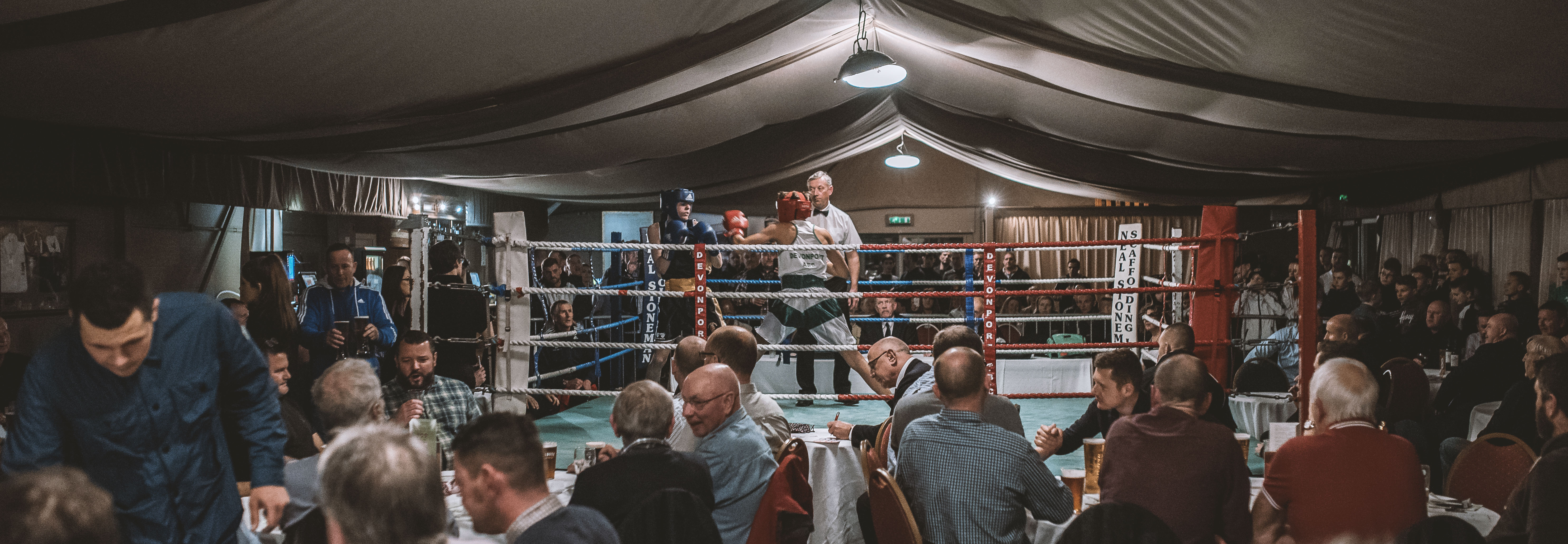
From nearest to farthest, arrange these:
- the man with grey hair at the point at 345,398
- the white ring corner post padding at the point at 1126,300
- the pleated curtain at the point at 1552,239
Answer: the man with grey hair at the point at 345,398 → the white ring corner post padding at the point at 1126,300 → the pleated curtain at the point at 1552,239

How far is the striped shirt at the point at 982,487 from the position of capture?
2236mm

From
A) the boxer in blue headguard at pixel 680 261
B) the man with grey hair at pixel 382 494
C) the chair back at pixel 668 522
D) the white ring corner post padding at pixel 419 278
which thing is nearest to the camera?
the man with grey hair at pixel 382 494

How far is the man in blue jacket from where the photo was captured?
6.26 feet

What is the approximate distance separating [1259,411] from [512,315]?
4.06 meters

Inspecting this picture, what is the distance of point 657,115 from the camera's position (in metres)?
6.86

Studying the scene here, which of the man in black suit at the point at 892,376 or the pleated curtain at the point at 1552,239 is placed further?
the pleated curtain at the point at 1552,239

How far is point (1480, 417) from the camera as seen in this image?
421cm

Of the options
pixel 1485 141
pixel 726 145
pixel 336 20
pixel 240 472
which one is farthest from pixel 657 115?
pixel 1485 141

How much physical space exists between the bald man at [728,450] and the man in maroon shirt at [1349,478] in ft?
4.05

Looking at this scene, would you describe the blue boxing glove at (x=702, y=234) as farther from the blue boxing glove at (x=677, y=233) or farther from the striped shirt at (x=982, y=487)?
the striped shirt at (x=982, y=487)

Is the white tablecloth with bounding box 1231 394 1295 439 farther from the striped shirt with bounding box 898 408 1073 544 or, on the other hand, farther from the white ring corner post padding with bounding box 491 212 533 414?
the white ring corner post padding with bounding box 491 212 533 414

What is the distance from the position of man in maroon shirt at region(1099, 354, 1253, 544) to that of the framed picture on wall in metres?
6.34

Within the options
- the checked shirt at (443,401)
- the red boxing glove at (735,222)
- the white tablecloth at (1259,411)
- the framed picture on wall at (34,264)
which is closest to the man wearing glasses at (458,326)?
the checked shirt at (443,401)

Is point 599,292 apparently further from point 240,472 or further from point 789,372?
point 789,372
